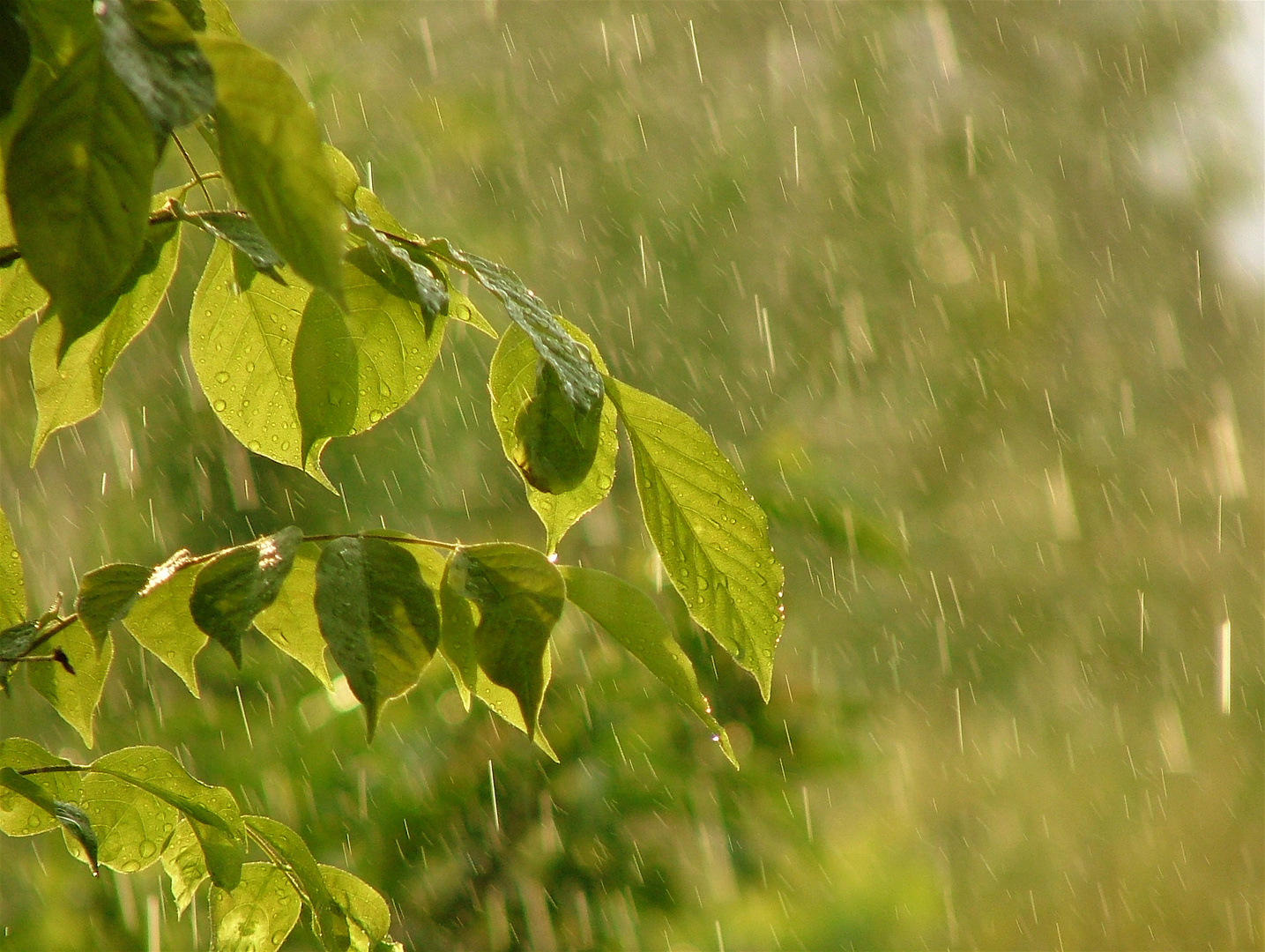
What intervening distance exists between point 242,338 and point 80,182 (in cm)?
16

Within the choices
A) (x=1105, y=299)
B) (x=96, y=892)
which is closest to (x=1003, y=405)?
(x=1105, y=299)

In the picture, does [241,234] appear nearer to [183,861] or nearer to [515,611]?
[515,611]

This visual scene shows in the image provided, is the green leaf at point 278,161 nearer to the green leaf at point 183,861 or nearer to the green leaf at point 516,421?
the green leaf at point 516,421

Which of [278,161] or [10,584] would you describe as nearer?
[278,161]

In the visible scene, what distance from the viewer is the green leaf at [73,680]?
0.33 meters

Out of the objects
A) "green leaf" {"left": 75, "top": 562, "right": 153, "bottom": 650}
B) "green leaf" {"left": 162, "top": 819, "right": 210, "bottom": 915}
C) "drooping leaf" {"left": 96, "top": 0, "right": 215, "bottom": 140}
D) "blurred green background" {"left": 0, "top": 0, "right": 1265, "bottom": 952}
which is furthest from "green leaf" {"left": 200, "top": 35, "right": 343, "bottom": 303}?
"blurred green background" {"left": 0, "top": 0, "right": 1265, "bottom": 952}

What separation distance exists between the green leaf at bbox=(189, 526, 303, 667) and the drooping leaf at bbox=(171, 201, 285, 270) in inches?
2.5

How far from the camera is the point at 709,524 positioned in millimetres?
300

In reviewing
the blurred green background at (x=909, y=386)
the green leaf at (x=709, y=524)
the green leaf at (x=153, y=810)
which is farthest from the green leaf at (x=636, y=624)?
the blurred green background at (x=909, y=386)

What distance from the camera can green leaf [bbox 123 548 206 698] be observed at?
306 mm

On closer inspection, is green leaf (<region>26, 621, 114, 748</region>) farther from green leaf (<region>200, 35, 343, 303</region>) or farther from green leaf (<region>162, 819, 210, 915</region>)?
green leaf (<region>200, 35, 343, 303</region>)

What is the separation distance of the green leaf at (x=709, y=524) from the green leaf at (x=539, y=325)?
4 cm

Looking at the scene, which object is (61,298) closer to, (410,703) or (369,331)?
(369,331)

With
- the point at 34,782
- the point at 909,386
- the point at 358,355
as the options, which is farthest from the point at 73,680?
the point at 909,386
